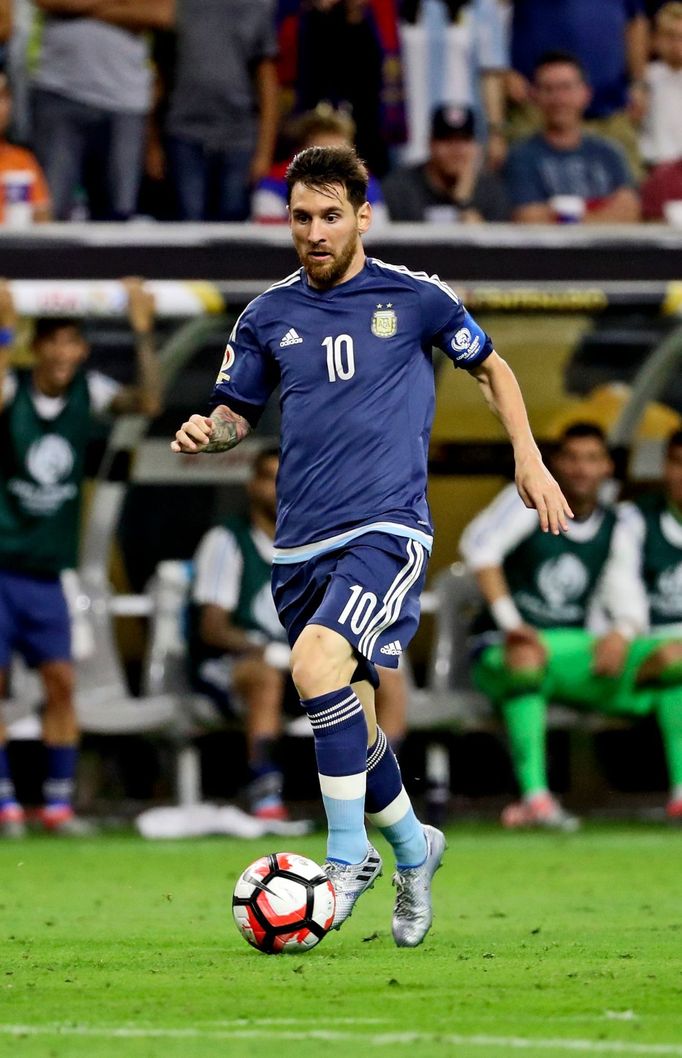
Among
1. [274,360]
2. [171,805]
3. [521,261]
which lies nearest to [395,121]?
[521,261]

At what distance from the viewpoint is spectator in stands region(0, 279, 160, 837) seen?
9.73 metres

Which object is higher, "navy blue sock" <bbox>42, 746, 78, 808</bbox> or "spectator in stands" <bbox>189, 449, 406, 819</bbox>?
"spectator in stands" <bbox>189, 449, 406, 819</bbox>

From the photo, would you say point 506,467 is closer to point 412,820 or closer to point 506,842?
point 506,842

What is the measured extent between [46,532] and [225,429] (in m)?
4.41

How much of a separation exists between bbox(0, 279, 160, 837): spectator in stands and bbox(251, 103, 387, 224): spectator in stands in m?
0.94

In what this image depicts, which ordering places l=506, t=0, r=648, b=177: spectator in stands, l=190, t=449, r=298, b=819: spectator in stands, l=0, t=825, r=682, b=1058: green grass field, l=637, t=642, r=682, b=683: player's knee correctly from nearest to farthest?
l=0, t=825, r=682, b=1058: green grass field, l=190, t=449, r=298, b=819: spectator in stands, l=637, t=642, r=682, b=683: player's knee, l=506, t=0, r=648, b=177: spectator in stands

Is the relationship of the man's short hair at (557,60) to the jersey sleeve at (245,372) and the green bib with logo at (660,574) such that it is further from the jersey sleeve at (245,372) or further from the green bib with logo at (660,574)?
the jersey sleeve at (245,372)

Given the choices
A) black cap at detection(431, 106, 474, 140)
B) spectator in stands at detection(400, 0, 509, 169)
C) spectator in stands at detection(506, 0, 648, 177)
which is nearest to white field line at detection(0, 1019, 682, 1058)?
black cap at detection(431, 106, 474, 140)

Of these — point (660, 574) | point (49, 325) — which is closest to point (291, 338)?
point (49, 325)

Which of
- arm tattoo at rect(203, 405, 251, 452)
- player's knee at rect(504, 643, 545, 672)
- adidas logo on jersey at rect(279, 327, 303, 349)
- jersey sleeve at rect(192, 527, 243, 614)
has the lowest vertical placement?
player's knee at rect(504, 643, 545, 672)

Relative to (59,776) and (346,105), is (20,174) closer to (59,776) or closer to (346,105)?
(346,105)

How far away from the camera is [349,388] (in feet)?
18.1

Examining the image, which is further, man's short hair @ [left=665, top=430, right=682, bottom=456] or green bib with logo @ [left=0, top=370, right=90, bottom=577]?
man's short hair @ [left=665, top=430, right=682, bottom=456]

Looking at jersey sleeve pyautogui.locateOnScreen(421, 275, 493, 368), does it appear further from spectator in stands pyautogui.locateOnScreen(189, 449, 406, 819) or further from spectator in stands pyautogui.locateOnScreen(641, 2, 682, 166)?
spectator in stands pyautogui.locateOnScreen(641, 2, 682, 166)
